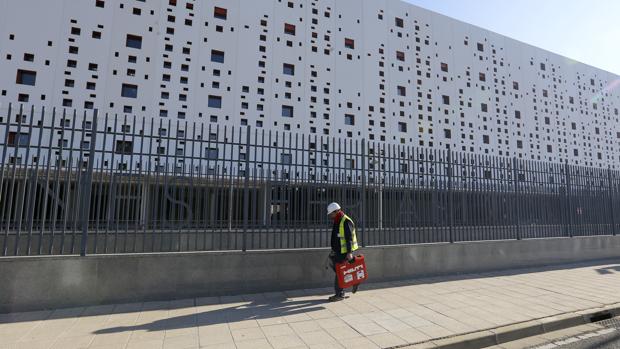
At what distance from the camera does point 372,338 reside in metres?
4.62

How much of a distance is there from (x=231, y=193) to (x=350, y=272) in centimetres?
293

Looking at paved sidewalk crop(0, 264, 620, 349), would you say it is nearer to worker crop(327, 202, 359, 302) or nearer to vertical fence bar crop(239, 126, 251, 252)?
worker crop(327, 202, 359, 302)

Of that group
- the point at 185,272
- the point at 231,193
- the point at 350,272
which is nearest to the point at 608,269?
the point at 350,272

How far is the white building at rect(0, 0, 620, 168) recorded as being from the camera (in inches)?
966

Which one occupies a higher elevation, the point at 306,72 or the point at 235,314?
the point at 306,72

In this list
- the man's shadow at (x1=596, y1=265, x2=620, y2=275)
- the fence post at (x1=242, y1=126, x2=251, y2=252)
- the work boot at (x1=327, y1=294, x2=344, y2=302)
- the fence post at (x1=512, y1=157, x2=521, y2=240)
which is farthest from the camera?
the fence post at (x1=512, y1=157, x2=521, y2=240)

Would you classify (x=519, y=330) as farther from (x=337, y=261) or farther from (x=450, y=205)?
(x=450, y=205)

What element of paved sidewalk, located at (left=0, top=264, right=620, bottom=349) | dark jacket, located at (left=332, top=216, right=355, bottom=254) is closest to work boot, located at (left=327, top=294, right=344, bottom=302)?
paved sidewalk, located at (left=0, top=264, right=620, bottom=349)

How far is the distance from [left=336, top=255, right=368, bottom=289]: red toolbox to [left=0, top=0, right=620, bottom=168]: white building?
22.2m

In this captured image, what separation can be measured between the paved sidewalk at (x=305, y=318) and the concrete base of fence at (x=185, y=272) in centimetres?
22

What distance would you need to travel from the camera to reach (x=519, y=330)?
502cm

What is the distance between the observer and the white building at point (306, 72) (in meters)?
24.5

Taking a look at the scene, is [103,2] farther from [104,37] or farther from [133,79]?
[133,79]

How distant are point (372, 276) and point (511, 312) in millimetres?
2839
